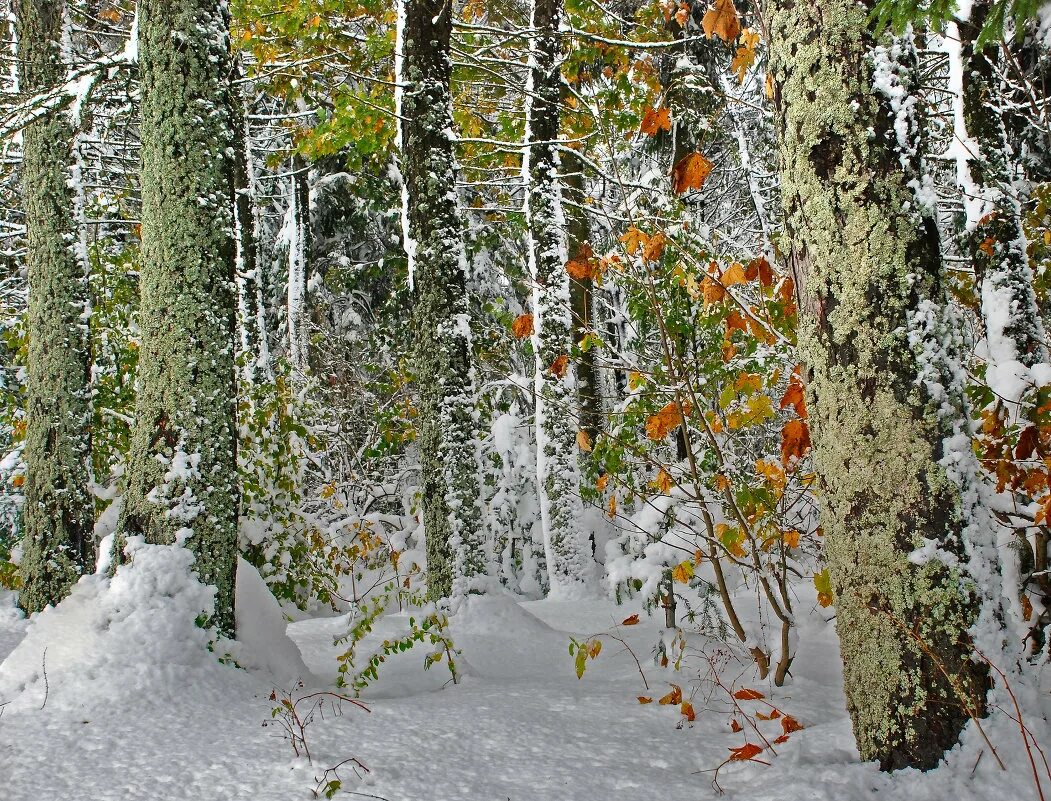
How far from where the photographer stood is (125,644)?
3355 millimetres

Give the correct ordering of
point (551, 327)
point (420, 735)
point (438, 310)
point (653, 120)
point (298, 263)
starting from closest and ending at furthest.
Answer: point (420, 735) → point (653, 120) → point (438, 310) → point (551, 327) → point (298, 263)

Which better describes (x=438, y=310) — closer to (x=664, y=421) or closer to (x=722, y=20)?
(x=664, y=421)

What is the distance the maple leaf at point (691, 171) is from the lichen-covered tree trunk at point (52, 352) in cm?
525

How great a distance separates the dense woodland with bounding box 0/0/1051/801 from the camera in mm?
2133

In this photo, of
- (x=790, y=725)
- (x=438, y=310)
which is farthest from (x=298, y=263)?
(x=790, y=725)

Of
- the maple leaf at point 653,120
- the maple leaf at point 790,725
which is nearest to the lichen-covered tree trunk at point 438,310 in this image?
the maple leaf at point 653,120

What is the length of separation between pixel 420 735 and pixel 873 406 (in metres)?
2.20

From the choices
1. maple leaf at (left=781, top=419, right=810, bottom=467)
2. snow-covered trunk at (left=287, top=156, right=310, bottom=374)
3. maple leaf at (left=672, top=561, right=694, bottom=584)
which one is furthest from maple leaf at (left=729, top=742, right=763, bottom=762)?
snow-covered trunk at (left=287, top=156, right=310, bottom=374)

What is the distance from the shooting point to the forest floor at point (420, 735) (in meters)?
2.37

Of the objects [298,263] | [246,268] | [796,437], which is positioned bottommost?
[796,437]

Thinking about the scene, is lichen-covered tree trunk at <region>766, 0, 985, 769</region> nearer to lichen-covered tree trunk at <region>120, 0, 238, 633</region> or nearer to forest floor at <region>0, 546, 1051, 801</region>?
forest floor at <region>0, 546, 1051, 801</region>

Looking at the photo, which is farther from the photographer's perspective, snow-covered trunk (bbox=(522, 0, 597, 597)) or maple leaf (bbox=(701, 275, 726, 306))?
snow-covered trunk (bbox=(522, 0, 597, 597))

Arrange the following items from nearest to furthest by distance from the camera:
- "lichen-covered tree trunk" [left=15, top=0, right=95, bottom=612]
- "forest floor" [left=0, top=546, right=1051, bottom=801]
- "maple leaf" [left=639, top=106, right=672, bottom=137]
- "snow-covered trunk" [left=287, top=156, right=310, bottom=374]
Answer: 1. "forest floor" [left=0, top=546, right=1051, bottom=801]
2. "maple leaf" [left=639, top=106, right=672, bottom=137]
3. "lichen-covered tree trunk" [left=15, top=0, right=95, bottom=612]
4. "snow-covered trunk" [left=287, top=156, right=310, bottom=374]

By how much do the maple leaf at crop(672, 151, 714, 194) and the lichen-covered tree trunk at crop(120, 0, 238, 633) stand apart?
8.28 feet
